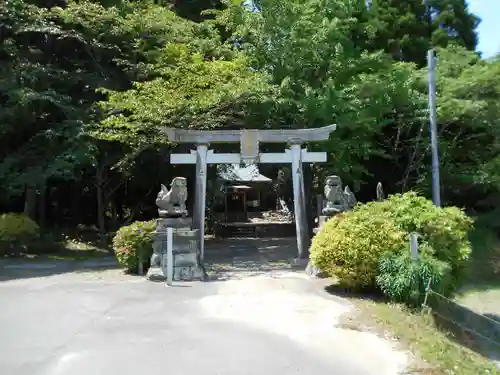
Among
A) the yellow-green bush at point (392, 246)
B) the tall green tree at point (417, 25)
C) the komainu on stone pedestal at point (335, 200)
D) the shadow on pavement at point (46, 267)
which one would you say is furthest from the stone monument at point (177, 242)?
the tall green tree at point (417, 25)

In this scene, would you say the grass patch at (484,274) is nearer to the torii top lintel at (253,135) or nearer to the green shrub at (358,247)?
the green shrub at (358,247)

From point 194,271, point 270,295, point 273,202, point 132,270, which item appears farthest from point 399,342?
point 273,202

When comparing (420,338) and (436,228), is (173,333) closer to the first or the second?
(420,338)

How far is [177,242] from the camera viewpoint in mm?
10539

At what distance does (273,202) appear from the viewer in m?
38.2

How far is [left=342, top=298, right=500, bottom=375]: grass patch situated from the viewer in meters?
5.64

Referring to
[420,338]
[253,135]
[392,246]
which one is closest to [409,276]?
[392,246]

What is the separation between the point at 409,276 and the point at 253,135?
225 inches

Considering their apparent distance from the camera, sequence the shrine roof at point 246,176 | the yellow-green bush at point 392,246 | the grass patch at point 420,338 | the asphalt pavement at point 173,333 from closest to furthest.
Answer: the asphalt pavement at point 173,333 < the grass patch at point 420,338 < the yellow-green bush at point 392,246 < the shrine roof at point 246,176

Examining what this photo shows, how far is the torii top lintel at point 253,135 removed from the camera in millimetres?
12305

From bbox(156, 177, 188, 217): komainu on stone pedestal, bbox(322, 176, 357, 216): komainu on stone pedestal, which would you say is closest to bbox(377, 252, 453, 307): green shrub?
bbox(322, 176, 357, 216): komainu on stone pedestal

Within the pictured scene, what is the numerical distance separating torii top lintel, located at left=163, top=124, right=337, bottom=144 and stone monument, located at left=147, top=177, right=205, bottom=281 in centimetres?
172

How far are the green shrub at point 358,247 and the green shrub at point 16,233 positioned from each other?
34.3 feet

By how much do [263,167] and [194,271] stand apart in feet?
26.7
